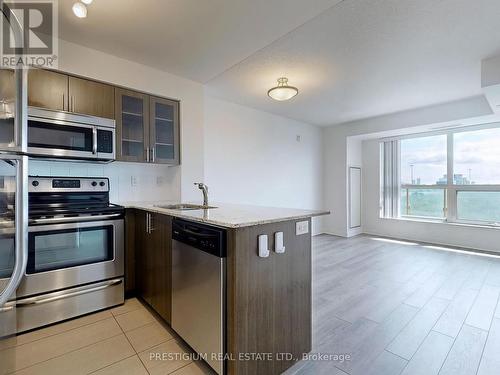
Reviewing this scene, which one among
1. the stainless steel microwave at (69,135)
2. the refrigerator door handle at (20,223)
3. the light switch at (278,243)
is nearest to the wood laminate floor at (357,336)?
the refrigerator door handle at (20,223)

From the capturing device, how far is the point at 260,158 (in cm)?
477

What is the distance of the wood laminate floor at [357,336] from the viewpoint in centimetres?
164

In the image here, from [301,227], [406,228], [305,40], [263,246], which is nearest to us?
[263,246]

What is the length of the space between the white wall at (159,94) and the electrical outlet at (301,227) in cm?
198

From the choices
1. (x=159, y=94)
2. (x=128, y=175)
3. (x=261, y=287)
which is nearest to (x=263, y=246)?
(x=261, y=287)

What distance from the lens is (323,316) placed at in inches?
90.4

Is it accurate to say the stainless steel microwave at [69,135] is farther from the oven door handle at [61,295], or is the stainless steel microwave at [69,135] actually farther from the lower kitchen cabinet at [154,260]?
the oven door handle at [61,295]

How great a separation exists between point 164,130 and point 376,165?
4.88 metres

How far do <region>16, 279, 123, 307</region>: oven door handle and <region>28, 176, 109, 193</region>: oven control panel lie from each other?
942 millimetres

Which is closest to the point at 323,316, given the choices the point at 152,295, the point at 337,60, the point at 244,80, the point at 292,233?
the point at 292,233

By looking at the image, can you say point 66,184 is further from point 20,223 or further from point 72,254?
point 20,223

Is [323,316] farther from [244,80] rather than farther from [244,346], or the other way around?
[244,80]

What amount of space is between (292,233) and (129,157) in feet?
6.99

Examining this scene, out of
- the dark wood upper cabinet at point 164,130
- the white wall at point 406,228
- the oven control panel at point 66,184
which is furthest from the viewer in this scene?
the white wall at point 406,228
